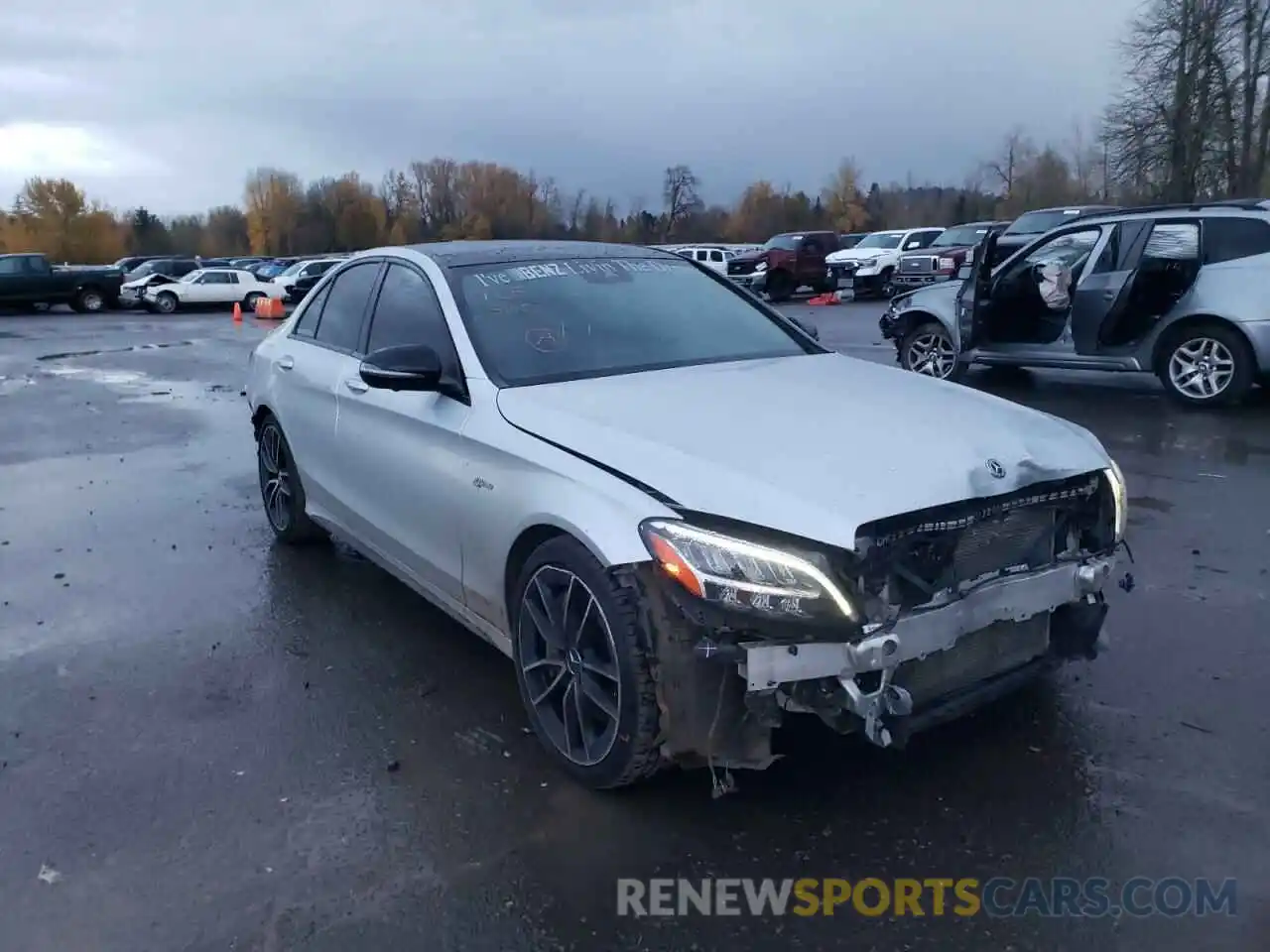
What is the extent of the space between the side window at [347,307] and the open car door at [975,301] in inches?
271

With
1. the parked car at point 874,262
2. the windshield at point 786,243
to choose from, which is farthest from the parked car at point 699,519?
the windshield at point 786,243

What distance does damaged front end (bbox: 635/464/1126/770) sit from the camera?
299cm

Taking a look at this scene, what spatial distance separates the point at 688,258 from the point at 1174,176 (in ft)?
140

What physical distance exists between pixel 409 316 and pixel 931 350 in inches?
325

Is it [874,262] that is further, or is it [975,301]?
[874,262]

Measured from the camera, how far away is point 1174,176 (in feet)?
137

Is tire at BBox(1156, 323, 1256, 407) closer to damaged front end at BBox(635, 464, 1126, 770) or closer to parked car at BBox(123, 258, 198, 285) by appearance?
damaged front end at BBox(635, 464, 1126, 770)

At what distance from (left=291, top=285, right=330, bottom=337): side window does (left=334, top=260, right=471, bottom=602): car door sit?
0.86 metres

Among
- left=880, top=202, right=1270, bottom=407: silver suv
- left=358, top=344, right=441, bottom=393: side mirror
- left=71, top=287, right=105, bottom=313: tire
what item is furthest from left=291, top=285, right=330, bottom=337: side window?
A: left=71, top=287, right=105, bottom=313: tire

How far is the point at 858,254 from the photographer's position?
106 ft

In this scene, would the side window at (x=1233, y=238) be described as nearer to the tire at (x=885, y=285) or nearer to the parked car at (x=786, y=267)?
the tire at (x=885, y=285)

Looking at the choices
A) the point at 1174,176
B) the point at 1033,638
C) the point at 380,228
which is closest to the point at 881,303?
the point at 1174,176

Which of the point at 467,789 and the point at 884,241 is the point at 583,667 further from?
the point at 884,241

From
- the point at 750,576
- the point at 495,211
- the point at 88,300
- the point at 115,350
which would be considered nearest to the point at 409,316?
the point at 750,576
